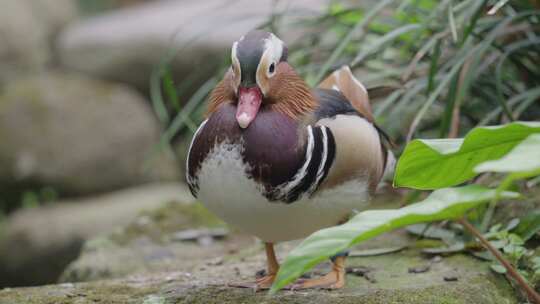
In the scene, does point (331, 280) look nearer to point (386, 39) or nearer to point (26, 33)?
point (386, 39)

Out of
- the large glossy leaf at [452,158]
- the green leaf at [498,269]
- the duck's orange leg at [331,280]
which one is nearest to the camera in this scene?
the large glossy leaf at [452,158]

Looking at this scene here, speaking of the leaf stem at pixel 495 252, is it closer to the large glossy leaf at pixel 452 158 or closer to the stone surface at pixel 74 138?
the large glossy leaf at pixel 452 158

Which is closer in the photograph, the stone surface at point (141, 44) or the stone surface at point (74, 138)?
the stone surface at point (74, 138)

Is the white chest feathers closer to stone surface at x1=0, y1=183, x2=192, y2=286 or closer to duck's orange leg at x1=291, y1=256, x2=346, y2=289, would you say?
duck's orange leg at x1=291, y1=256, x2=346, y2=289

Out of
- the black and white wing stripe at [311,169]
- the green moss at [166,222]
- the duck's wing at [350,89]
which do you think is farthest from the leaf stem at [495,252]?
the green moss at [166,222]

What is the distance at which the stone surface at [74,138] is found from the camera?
496 cm

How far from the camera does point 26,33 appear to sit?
5.53 metres

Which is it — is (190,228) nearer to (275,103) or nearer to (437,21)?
(437,21)

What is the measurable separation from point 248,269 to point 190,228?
853mm

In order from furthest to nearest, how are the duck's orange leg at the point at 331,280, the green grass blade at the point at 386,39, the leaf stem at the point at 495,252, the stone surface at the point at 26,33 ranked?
the stone surface at the point at 26,33 < the green grass blade at the point at 386,39 < the duck's orange leg at the point at 331,280 < the leaf stem at the point at 495,252

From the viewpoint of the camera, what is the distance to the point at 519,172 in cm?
118

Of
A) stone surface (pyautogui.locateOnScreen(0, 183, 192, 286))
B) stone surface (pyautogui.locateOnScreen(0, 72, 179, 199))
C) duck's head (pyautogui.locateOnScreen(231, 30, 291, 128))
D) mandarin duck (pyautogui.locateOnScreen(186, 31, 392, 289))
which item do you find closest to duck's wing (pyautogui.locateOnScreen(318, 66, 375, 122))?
mandarin duck (pyautogui.locateOnScreen(186, 31, 392, 289))

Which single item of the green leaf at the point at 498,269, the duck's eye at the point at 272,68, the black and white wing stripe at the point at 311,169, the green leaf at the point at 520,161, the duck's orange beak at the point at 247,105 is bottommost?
the green leaf at the point at 498,269

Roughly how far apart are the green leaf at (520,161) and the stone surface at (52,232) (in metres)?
3.39
